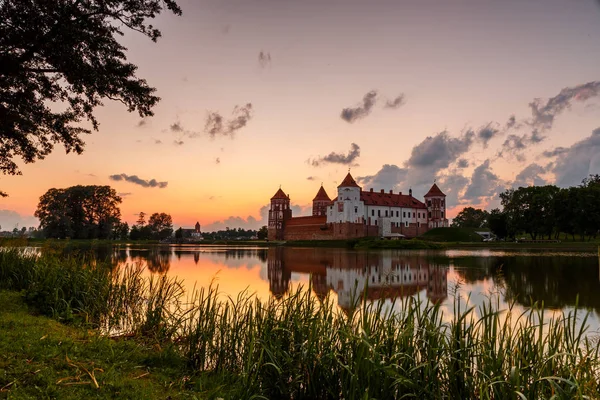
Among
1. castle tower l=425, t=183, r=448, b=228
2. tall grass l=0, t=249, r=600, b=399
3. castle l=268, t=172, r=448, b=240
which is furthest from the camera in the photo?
castle tower l=425, t=183, r=448, b=228

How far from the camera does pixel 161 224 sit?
4094 inches

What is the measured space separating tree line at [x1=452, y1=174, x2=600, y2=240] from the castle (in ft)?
54.0

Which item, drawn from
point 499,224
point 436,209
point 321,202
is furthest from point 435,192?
point 321,202

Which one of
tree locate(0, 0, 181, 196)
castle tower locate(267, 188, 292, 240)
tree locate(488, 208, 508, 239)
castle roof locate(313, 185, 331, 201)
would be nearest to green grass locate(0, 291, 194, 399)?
tree locate(0, 0, 181, 196)

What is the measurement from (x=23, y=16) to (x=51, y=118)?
2.74 meters

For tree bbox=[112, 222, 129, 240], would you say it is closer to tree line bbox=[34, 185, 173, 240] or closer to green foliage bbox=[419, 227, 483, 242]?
tree line bbox=[34, 185, 173, 240]

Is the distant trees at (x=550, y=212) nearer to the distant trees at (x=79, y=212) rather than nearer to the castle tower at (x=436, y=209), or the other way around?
the castle tower at (x=436, y=209)

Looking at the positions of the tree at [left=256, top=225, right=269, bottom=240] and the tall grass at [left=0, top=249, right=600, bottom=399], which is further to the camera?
the tree at [left=256, top=225, right=269, bottom=240]

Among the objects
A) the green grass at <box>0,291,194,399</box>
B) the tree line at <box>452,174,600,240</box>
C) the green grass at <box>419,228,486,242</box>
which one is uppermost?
the tree line at <box>452,174,600,240</box>

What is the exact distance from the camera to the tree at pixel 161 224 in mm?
100125

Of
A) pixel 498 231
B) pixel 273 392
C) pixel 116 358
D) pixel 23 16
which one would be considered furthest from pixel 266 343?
pixel 498 231

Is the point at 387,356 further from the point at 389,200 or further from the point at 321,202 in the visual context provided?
the point at 321,202

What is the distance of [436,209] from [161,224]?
65859 mm

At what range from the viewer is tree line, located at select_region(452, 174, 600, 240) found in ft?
173
